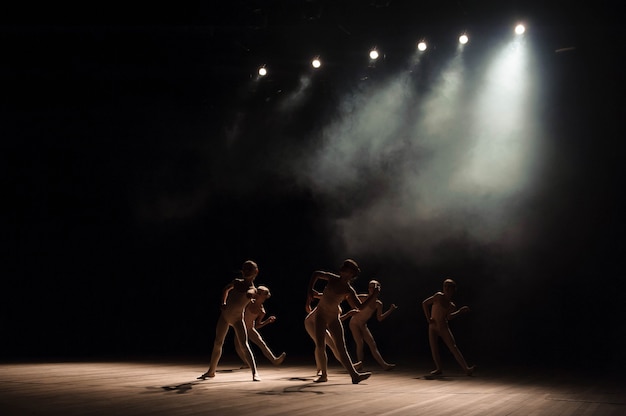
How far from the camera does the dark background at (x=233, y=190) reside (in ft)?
39.5

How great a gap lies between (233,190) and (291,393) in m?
9.08

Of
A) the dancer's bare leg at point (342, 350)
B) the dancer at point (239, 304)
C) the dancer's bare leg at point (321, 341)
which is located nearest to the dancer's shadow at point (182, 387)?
the dancer at point (239, 304)

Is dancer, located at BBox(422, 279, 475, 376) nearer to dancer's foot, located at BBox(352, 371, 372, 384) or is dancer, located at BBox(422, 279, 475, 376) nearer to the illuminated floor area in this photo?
the illuminated floor area

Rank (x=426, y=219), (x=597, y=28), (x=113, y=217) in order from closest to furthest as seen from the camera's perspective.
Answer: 1. (x=597, y=28)
2. (x=426, y=219)
3. (x=113, y=217)

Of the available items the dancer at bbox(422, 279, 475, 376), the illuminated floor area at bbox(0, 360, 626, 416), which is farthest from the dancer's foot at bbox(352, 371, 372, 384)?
the dancer at bbox(422, 279, 475, 376)

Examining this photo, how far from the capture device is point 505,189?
43.4 feet

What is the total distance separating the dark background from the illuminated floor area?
12.7 feet

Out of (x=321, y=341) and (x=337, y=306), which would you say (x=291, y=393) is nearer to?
(x=321, y=341)

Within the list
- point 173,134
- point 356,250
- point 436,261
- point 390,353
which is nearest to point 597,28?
point 436,261

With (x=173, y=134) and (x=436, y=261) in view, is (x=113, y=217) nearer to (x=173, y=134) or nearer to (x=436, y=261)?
(x=173, y=134)

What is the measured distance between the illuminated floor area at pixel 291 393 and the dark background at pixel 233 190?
3.86 meters

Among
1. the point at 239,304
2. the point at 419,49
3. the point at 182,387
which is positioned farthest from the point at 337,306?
the point at 419,49

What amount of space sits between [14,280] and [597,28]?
13671 mm

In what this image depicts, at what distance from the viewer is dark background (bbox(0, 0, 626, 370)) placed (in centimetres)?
1205
